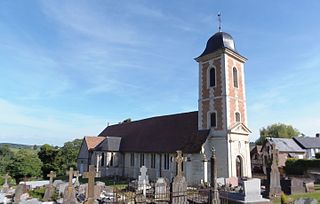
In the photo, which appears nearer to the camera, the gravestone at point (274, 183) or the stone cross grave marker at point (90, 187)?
the stone cross grave marker at point (90, 187)

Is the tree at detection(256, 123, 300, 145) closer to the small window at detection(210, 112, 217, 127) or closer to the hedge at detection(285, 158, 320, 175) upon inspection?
the hedge at detection(285, 158, 320, 175)

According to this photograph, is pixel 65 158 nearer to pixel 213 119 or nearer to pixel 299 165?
pixel 213 119

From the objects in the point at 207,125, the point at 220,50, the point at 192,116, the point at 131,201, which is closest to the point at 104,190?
the point at 131,201

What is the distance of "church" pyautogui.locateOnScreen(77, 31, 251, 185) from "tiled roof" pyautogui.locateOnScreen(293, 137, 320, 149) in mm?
Result: 26421

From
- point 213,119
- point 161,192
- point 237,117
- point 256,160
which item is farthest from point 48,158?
point 256,160

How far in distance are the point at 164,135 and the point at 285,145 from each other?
2338 cm

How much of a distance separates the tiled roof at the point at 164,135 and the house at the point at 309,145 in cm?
2704

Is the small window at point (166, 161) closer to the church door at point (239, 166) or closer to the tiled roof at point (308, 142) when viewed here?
the church door at point (239, 166)

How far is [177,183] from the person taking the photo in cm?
1345

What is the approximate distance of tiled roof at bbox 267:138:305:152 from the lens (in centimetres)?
3986

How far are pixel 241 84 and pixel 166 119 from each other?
10.3 metres

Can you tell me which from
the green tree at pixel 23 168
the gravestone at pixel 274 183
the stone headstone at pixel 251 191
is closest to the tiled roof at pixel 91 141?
the green tree at pixel 23 168

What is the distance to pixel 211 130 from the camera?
23.2 metres

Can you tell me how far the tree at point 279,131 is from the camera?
63.2 metres
